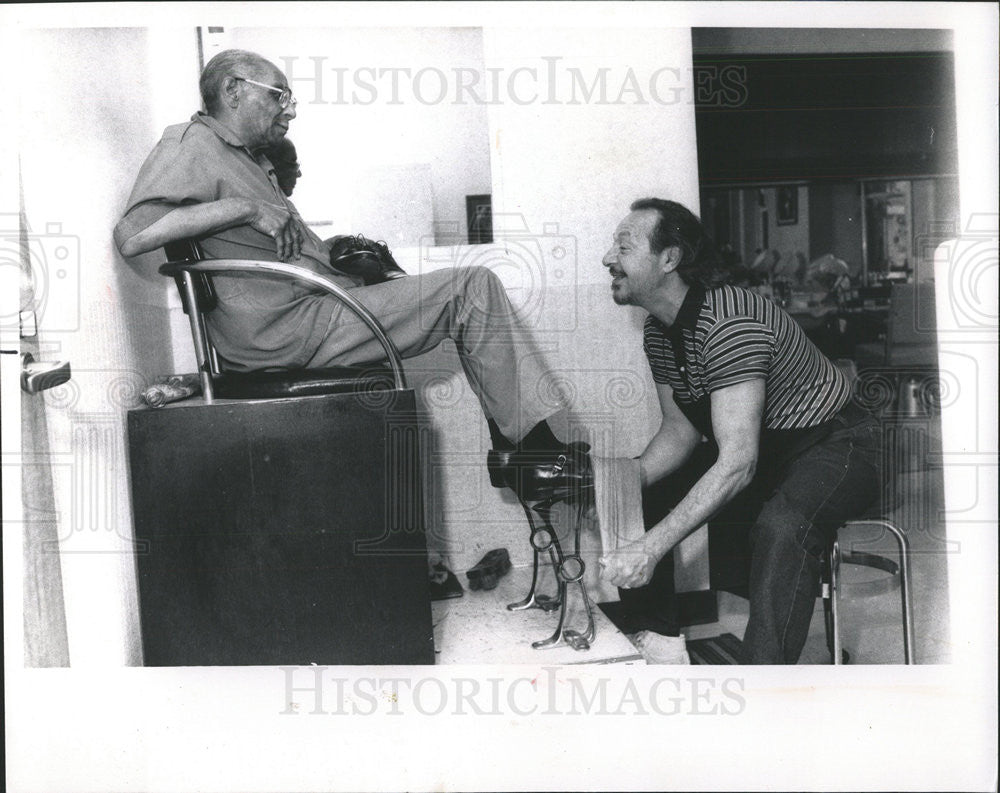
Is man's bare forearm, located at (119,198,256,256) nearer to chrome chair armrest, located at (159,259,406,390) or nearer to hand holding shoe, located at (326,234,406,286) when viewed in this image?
chrome chair armrest, located at (159,259,406,390)

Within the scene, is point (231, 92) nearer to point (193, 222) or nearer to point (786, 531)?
point (193, 222)

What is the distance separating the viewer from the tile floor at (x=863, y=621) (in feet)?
5.94

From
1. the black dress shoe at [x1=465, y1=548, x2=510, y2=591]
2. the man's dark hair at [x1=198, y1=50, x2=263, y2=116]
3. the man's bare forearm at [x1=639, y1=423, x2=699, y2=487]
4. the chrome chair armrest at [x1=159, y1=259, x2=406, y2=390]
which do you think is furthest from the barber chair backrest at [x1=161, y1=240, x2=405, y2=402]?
the man's bare forearm at [x1=639, y1=423, x2=699, y2=487]

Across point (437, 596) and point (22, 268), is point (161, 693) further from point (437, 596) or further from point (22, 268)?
point (22, 268)

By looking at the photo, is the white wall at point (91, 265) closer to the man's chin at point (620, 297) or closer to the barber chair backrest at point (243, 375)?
the barber chair backrest at point (243, 375)

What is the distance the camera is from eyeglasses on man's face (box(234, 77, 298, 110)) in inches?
70.2

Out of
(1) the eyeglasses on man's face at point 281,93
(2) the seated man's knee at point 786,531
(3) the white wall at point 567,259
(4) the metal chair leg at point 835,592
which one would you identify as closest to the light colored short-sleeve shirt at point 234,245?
(1) the eyeglasses on man's face at point 281,93

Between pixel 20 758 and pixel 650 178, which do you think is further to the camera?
pixel 650 178

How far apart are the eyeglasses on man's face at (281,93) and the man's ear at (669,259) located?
2.99 feet

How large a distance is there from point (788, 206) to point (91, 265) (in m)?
1.62

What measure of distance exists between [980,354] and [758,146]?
26.7 inches

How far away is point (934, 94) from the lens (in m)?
1.79

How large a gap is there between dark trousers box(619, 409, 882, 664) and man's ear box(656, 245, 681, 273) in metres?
0.43

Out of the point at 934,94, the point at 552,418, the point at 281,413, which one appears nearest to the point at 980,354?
the point at 934,94
